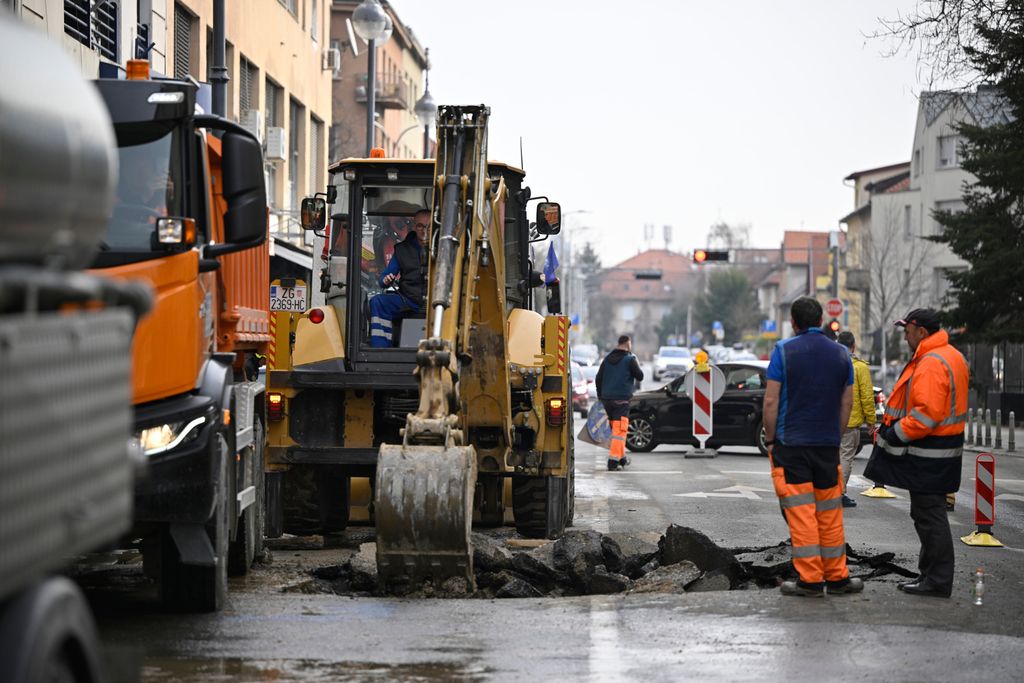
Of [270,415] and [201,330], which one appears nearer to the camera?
[201,330]

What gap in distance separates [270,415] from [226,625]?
395cm

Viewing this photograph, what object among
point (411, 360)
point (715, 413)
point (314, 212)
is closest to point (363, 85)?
point (715, 413)

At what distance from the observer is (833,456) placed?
33.2ft

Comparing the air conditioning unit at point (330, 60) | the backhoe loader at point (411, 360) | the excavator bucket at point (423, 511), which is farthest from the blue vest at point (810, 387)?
the air conditioning unit at point (330, 60)

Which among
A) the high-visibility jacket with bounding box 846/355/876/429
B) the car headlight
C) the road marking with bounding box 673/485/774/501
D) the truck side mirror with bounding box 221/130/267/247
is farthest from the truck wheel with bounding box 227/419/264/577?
the high-visibility jacket with bounding box 846/355/876/429

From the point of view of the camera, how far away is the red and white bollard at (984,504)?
42.9 feet

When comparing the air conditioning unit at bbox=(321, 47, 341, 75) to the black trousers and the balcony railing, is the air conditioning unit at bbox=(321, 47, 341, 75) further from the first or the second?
the black trousers

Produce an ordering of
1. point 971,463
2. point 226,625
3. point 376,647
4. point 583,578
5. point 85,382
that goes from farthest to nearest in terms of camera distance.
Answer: point 971,463, point 583,578, point 226,625, point 376,647, point 85,382

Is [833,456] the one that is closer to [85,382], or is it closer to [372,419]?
[372,419]

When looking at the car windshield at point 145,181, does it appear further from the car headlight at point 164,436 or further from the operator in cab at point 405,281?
the operator in cab at point 405,281

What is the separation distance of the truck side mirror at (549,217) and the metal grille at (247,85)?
2158cm

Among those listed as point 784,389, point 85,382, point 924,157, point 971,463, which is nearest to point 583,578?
point 784,389

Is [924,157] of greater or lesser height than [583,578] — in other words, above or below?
above

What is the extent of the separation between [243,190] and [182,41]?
21.4 meters
